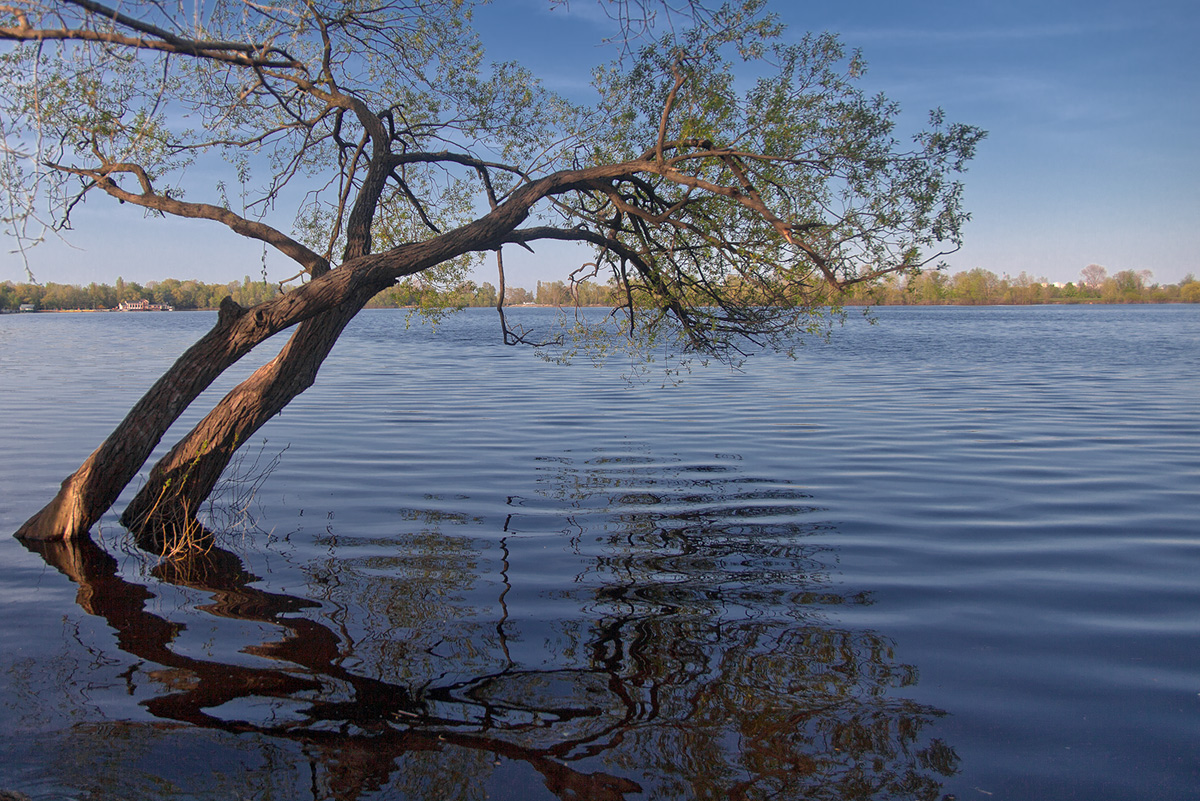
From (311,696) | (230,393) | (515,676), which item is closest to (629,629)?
(515,676)

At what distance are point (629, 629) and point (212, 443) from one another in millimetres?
5680

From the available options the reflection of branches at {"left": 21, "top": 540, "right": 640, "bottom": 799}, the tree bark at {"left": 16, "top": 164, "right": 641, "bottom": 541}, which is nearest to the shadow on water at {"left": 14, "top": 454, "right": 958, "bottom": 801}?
the reflection of branches at {"left": 21, "top": 540, "right": 640, "bottom": 799}

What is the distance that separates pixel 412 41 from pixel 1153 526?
39.4 ft

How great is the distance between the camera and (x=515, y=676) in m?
5.50

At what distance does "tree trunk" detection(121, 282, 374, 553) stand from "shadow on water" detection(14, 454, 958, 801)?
0.65 meters

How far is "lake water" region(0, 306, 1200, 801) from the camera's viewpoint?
4.43 metres

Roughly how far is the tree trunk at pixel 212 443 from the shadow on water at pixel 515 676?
0.65 m

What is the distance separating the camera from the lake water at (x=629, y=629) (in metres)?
4.43

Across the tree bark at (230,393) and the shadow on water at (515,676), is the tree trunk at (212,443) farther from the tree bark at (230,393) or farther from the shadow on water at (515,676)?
the shadow on water at (515,676)

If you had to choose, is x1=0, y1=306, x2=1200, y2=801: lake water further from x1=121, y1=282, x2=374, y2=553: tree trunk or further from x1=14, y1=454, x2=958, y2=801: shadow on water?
x1=121, y1=282, x2=374, y2=553: tree trunk

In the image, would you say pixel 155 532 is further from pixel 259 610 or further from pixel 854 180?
pixel 854 180

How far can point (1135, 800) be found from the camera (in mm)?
4195

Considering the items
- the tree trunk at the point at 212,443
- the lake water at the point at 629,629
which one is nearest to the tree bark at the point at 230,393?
the tree trunk at the point at 212,443

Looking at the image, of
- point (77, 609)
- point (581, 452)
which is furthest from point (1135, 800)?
point (581, 452)
